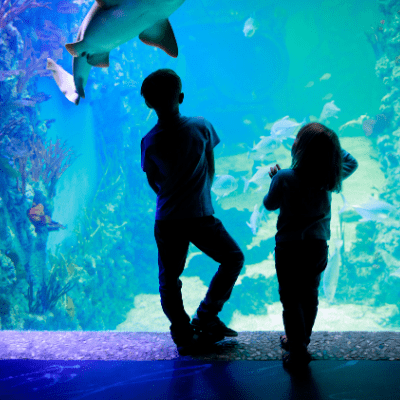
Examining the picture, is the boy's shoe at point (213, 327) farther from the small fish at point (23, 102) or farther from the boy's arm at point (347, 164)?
the small fish at point (23, 102)

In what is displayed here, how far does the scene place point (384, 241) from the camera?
827 centimetres

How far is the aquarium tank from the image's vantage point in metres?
6.34

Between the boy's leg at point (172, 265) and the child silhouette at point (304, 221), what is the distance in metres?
0.54

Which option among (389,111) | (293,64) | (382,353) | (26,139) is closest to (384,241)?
(389,111)

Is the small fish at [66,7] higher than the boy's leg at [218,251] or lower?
higher

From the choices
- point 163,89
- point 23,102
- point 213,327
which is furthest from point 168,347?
Answer: point 23,102

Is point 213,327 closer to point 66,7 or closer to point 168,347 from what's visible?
point 168,347

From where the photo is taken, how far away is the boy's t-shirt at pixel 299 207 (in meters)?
1.50

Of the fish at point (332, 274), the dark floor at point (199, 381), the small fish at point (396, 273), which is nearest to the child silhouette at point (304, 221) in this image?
the dark floor at point (199, 381)

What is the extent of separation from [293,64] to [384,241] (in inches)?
879

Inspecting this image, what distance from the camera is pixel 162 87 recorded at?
1.59m

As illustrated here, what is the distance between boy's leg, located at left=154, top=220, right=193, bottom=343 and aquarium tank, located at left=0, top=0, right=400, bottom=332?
1281mm

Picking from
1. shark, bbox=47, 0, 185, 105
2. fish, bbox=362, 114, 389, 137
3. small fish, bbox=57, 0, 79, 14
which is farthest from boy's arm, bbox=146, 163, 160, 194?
fish, bbox=362, 114, 389, 137

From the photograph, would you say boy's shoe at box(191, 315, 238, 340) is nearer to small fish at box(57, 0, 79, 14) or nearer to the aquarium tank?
the aquarium tank
